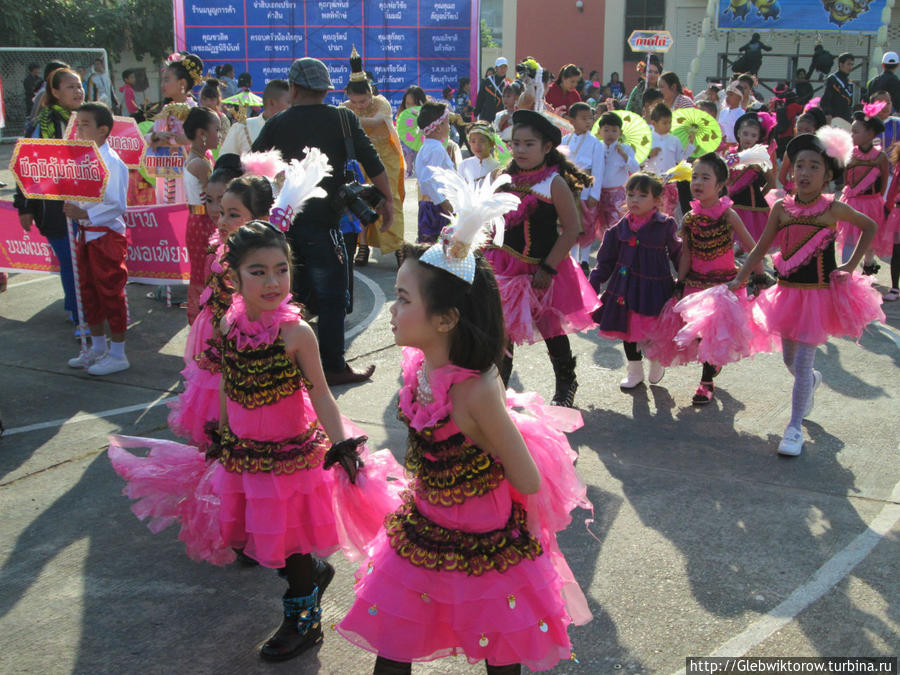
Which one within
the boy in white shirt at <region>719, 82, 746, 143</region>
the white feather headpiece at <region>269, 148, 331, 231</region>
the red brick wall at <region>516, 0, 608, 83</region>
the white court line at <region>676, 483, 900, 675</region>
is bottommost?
the white court line at <region>676, 483, 900, 675</region>

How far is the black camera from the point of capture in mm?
6078

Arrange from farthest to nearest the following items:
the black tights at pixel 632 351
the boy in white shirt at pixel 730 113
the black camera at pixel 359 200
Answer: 1. the boy in white shirt at pixel 730 113
2. the black tights at pixel 632 351
3. the black camera at pixel 359 200

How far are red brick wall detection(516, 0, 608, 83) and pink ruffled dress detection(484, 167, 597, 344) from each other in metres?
33.7

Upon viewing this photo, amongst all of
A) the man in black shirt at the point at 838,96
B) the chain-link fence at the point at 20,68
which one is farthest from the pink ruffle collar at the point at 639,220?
the chain-link fence at the point at 20,68

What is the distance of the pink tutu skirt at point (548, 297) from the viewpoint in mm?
5590

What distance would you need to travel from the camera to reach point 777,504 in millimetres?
4648

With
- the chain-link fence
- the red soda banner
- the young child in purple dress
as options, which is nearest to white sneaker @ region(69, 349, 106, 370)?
the red soda banner

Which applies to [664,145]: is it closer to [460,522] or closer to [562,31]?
[460,522]

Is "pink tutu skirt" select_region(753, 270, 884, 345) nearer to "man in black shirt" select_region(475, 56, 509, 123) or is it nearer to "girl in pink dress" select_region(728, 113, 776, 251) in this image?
"girl in pink dress" select_region(728, 113, 776, 251)

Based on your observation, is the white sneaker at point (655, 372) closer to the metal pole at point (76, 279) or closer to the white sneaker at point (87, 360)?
the white sneaker at point (87, 360)

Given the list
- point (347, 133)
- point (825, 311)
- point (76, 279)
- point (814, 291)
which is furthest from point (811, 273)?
point (76, 279)

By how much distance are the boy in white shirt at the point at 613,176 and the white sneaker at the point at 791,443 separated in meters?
4.78

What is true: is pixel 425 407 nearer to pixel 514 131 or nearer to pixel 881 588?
pixel 881 588

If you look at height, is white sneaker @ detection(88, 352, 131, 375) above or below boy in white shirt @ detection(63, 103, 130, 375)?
below
